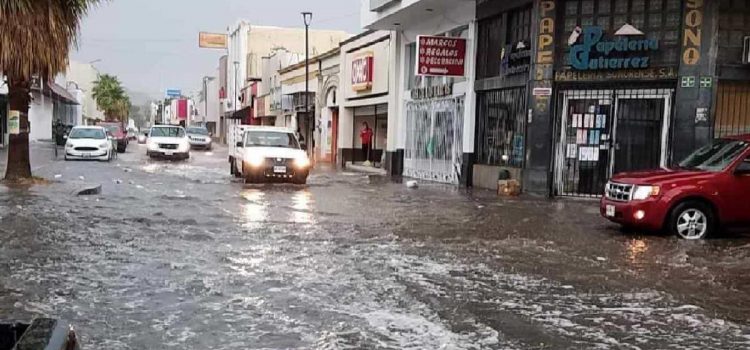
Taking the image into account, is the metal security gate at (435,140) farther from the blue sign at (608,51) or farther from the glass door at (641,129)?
the glass door at (641,129)

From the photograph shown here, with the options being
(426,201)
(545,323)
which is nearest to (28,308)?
(545,323)

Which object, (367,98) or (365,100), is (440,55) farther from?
(365,100)

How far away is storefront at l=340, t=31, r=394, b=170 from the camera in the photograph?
29906mm

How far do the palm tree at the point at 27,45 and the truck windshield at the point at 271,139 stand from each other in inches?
241

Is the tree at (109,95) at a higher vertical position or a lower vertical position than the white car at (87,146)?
higher

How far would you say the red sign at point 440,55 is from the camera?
2203cm

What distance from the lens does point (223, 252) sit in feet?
30.6

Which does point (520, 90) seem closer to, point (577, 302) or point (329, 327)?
point (577, 302)

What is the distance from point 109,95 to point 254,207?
326ft

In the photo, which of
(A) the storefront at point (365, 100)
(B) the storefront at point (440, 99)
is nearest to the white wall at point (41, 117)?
(A) the storefront at point (365, 100)

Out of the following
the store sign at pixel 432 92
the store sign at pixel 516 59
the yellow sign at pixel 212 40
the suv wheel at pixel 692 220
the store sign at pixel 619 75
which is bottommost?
the suv wheel at pixel 692 220

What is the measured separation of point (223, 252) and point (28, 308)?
324cm

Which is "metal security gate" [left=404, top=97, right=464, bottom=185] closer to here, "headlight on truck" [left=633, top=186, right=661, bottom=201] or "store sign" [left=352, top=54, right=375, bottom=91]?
"store sign" [left=352, top=54, right=375, bottom=91]

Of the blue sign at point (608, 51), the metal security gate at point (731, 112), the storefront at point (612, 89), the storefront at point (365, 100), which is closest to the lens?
the storefront at point (612, 89)
